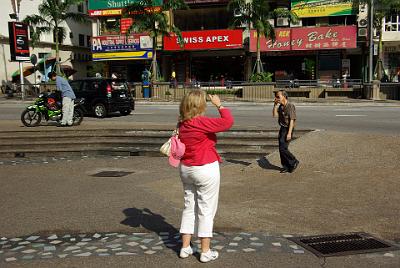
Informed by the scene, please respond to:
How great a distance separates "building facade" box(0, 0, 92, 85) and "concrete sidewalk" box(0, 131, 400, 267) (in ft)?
114

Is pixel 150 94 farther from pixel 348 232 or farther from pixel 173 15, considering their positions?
pixel 348 232

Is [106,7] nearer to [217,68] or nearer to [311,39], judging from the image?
[217,68]

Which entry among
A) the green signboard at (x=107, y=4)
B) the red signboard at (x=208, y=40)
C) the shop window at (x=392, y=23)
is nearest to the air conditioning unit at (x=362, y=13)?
the shop window at (x=392, y=23)

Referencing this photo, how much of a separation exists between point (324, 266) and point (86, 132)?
30.0 feet

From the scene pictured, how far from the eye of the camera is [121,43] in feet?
136

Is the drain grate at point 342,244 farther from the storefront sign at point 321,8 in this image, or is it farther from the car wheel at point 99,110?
the storefront sign at point 321,8

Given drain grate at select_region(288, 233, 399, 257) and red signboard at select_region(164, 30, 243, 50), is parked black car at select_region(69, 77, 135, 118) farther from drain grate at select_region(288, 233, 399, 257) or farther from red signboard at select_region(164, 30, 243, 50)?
red signboard at select_region(164, 30, 243, 50)

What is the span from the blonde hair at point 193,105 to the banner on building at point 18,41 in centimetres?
3266

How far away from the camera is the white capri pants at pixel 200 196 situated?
449 cm

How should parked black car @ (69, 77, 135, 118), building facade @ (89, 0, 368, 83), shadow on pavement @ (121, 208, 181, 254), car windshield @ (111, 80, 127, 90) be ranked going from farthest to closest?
building facade @ (89, 0, 368, 83), car windshield @ (111, 80, 127, 90), parked black car @ (69, 77, 135, 118), shadow on pavement @ (121, 208, 181, 254)

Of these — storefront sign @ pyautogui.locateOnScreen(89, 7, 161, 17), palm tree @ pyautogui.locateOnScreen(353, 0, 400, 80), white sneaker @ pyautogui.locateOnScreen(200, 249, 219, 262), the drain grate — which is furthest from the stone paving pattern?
storefront sign @ pyautogui.locateOnScreen(89, 7, 161, 17)

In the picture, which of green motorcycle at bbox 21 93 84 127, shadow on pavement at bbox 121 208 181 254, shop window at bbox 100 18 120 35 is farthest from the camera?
shop window at bbox 100 18 120 35

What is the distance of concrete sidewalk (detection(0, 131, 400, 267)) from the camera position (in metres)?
4.78

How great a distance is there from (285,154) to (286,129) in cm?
46
